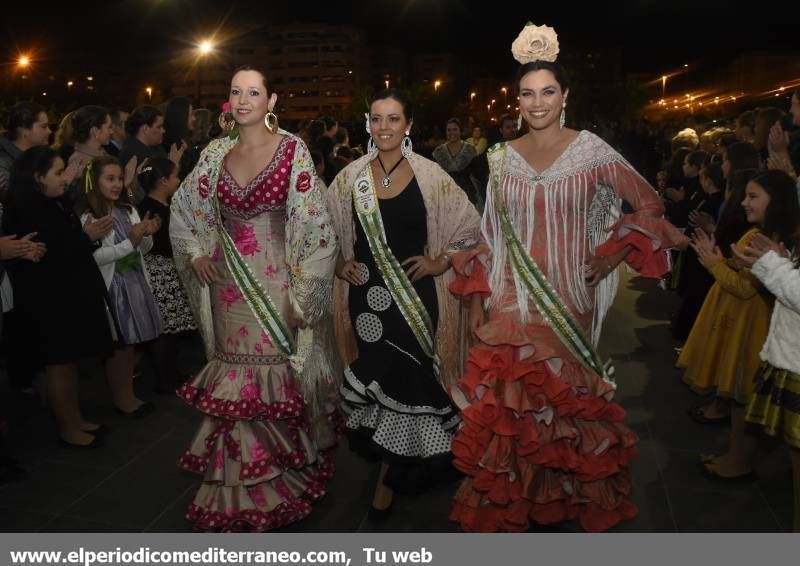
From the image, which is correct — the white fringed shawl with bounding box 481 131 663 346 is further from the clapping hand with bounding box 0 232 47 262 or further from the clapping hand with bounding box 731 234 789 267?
the clapping hand with bounding box 0 232 47 262

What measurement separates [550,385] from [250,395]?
1329mm

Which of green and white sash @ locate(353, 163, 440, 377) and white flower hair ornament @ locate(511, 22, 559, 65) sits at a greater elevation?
white flower hair ornament @ locate(511, 22, 559, 65)

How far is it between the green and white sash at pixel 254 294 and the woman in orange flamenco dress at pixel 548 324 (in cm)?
85

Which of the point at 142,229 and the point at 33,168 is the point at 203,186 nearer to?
the point at 33,168

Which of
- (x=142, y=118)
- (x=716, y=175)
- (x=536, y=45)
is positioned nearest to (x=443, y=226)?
(x=536, y=45)

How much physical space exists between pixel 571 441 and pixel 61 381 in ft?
9.75

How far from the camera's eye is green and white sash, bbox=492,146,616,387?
3.22 m

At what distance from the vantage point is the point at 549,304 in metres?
3.22

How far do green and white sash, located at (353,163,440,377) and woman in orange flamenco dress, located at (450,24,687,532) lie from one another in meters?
0.33

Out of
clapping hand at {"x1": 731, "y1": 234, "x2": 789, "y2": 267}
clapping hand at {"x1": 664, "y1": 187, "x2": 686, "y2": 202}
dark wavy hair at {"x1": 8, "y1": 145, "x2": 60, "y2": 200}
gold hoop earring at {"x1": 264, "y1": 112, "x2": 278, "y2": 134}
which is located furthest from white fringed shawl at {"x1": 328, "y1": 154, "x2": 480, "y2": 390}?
clapping hand at {"x1": 664, "y1": 187, "x2": 686, "y2": 202}

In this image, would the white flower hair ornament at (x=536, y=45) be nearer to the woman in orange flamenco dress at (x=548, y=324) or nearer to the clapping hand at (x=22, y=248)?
the woman in orange flamenco dress at (x=548, y=324)

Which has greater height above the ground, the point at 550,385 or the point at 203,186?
the point at 203,186

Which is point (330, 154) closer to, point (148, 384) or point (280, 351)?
point (148, 384)

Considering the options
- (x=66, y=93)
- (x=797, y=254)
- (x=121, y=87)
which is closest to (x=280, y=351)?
(x=797, y=254)
